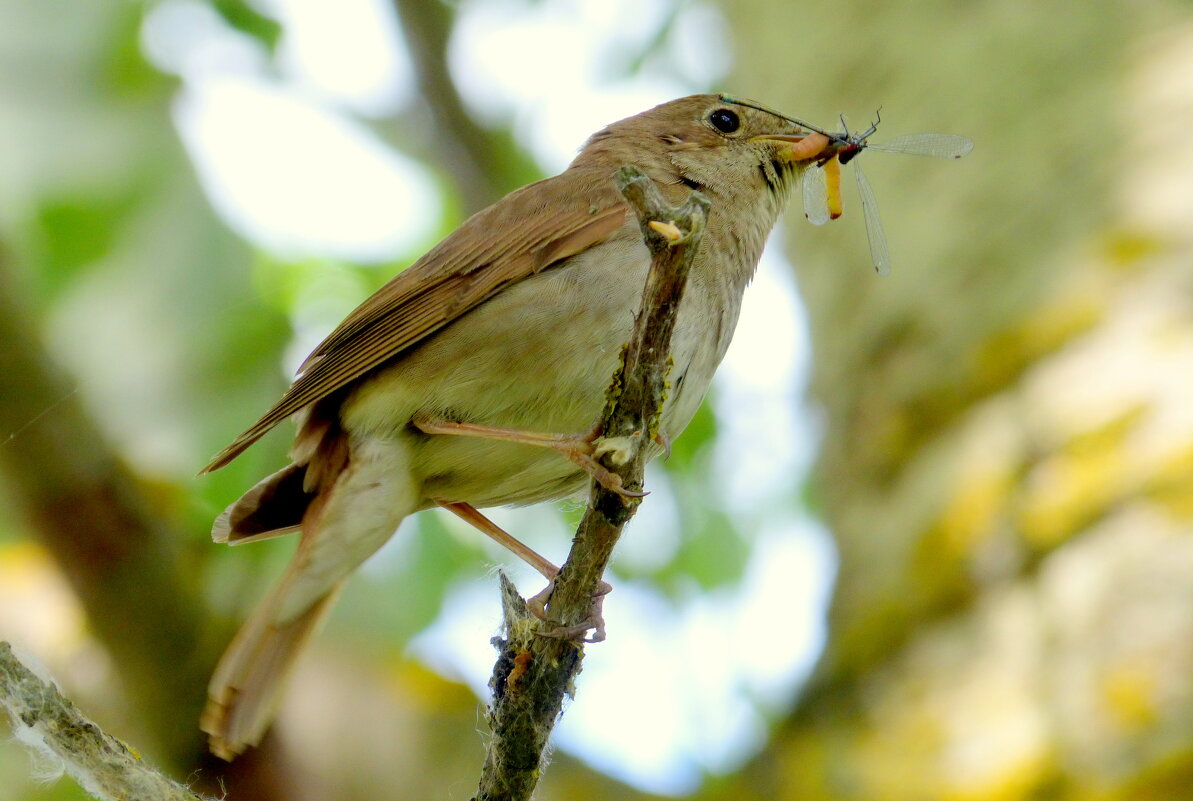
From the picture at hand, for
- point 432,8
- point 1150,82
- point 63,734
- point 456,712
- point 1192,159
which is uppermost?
point 432,8

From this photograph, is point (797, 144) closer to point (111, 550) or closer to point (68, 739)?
point (111, 550)

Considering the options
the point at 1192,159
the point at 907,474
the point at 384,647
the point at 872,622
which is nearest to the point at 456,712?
the point at 384,647

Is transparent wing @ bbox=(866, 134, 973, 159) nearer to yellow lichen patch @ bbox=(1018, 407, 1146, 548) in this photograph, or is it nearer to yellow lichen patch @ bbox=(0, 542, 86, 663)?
yellow lichen patch @ bbox=(1018, 407, 1146, 548)

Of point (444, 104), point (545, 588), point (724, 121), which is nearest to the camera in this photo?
point (545, 588)

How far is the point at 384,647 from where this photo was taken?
5227 mm

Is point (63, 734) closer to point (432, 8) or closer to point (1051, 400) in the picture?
point (1051, 400)

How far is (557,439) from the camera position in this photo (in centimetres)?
317

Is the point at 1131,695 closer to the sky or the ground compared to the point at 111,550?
closer to the sky

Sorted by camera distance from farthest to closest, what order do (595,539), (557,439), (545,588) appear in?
(545,588)
(557,439)
(595,539)

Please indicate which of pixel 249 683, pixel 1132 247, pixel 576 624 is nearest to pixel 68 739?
pixel 576 624

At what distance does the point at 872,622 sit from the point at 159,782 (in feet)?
9.31

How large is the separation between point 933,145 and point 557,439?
7.50 ft

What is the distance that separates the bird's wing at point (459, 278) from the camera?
12.7 feet

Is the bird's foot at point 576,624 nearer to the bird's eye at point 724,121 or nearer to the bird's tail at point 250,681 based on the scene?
the bird's tail at point 250,681
